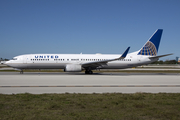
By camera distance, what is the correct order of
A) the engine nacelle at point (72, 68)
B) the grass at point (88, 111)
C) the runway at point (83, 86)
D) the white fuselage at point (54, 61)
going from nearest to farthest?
the grass at point (88, 111)
the runway at point (83, 86)
the engine nacelle at point (72, 68)
the white fuselage at point (54, 61)

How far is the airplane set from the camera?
2877 centimetres

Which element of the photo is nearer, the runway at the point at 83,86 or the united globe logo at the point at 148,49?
the runway at the point at 83,86

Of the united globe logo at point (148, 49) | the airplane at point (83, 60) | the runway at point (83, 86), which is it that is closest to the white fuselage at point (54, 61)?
the airplane at point (83, 60)

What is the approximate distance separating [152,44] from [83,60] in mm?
13457

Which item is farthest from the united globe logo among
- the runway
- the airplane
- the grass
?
the grass

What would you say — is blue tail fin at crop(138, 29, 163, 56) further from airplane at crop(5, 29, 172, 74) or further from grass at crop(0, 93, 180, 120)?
grass at crop(0, 93, 180, 120)

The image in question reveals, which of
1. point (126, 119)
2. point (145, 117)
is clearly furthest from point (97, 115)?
point (145, 117)

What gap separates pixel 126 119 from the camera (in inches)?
224

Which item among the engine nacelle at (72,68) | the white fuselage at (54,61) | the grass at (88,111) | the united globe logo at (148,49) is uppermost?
the united globe logo at (148,49)

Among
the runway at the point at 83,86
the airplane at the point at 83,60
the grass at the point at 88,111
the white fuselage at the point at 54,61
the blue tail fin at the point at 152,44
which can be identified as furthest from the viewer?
the blue tail fin at the point at 152,44

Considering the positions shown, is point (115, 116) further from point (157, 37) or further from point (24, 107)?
point (157, 37)

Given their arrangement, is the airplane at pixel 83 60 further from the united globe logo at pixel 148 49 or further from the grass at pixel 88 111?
the grass at pixel 88 111

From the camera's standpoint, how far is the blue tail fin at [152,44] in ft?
109

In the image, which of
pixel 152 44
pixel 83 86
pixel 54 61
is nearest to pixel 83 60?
pixel 54 61
